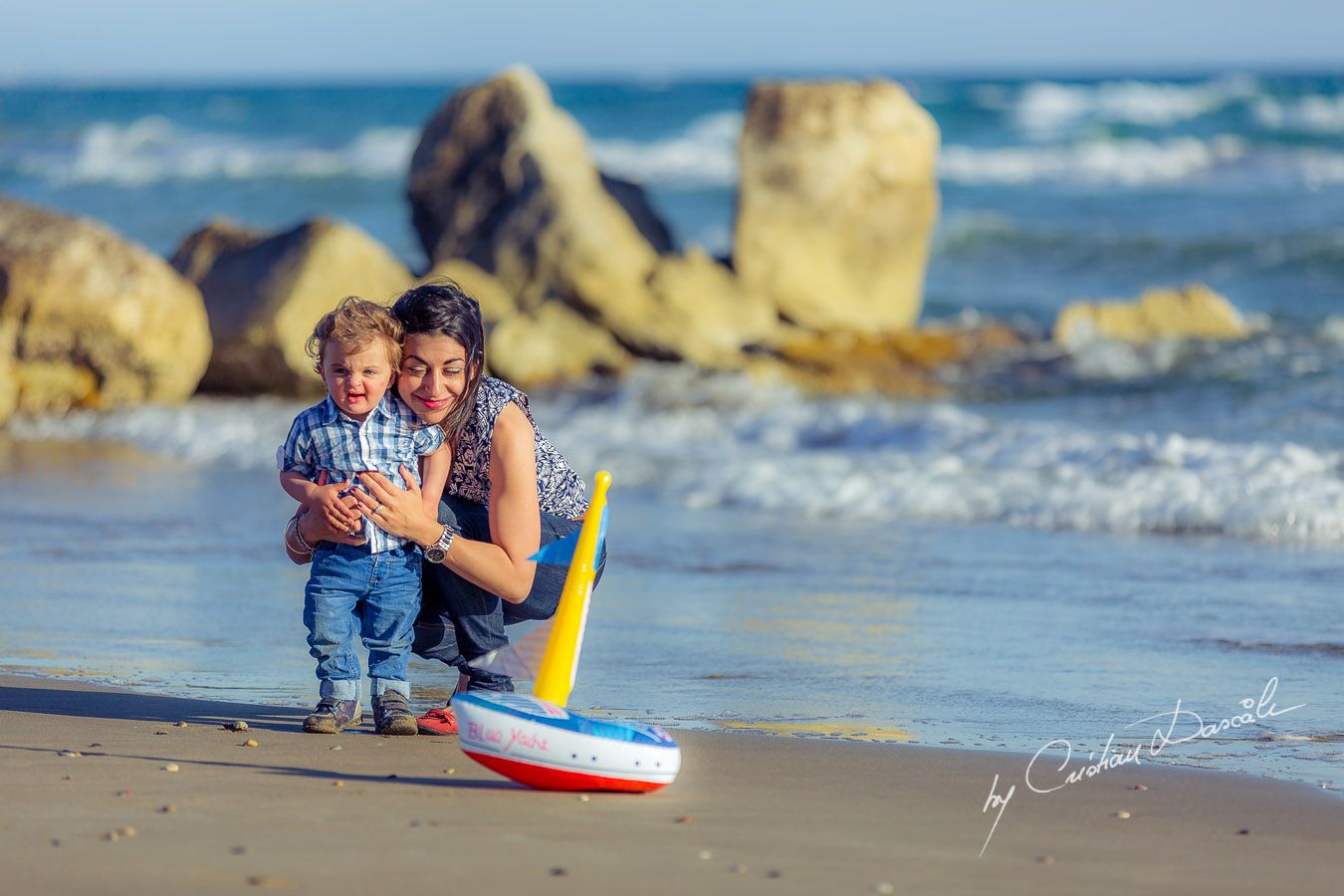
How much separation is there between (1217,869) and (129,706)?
2.75 metres

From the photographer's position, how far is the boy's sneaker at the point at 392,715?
13.8ft

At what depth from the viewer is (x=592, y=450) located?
33.1 ft

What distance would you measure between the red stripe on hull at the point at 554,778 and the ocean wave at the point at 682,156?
29.1 meters

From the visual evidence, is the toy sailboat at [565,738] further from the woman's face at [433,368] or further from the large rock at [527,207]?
the large rock at [527,207]

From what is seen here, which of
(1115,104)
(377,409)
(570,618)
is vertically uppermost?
(1115,104)


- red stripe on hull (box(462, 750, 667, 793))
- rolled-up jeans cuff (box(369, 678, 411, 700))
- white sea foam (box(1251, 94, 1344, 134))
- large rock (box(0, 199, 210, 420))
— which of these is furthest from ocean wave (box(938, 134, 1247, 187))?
red stripe on hull (box(462, 750, 667, 793))

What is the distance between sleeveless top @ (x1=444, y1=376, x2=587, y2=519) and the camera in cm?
422

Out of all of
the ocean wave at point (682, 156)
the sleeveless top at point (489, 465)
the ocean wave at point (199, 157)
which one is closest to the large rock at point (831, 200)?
the sleeveless top at point (489, 465)

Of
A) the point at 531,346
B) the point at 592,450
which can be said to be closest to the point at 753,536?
the point at 592,450

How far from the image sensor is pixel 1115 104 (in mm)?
46094

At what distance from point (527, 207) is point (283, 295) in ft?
8.04

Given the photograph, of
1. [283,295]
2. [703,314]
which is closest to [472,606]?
[283,295]

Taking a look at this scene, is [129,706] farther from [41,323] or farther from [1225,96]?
[1225,96]

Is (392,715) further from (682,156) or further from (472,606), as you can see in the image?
(682,156)
